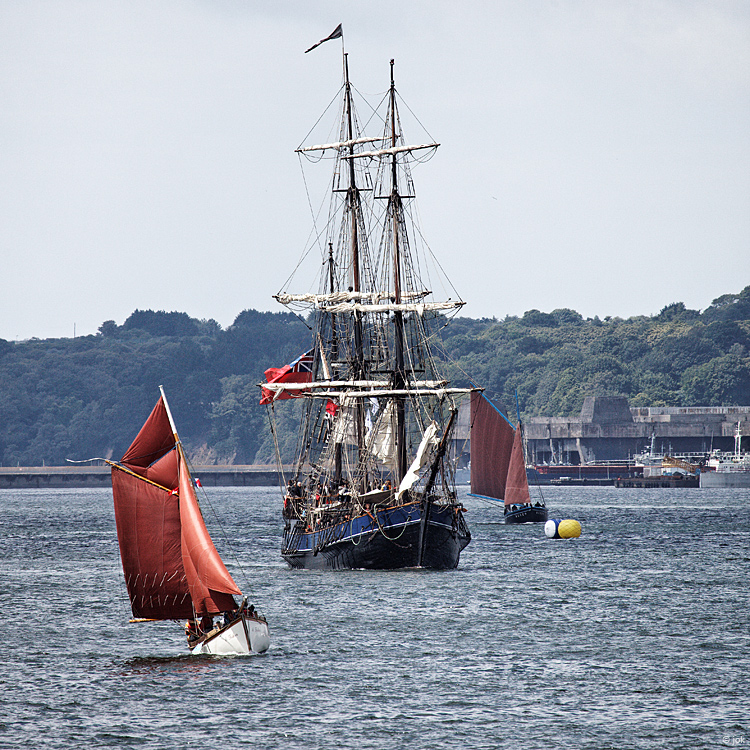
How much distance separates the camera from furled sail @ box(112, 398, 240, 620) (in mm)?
40219

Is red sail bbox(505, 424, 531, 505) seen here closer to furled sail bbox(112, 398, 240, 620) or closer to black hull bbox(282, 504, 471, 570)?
black hull bbox(282, 504, 471, 570)

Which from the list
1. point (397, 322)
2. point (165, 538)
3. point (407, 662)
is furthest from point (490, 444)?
point (165, 538)

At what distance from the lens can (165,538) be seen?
41062 mm

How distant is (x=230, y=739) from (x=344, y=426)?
151ft

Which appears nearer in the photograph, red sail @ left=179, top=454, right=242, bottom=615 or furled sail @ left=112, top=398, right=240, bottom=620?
red sail @ left=179, top=454, right=242, bottom=615

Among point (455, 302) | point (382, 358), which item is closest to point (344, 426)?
point (382, 358)

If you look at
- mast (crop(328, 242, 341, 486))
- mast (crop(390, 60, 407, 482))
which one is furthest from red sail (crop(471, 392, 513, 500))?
mast (crop(390, 60, 407, 482))

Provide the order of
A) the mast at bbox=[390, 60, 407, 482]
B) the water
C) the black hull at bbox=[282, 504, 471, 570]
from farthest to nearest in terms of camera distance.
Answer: the mast at bbox=[390, 60, 407, 482] → the black hull at bbox=[282, 504, 471, 570] → the water

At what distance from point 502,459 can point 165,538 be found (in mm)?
78898

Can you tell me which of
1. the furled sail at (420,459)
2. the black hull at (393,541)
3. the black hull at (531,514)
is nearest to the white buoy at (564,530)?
the black hull at (531,514)

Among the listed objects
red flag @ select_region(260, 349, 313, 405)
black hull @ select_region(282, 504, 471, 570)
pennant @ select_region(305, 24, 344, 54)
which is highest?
pennant @ select_region(305, 24, 344, 54)

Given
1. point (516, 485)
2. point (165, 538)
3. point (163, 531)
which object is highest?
point (163, 531)

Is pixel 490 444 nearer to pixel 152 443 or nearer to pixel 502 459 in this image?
pixel 502 459

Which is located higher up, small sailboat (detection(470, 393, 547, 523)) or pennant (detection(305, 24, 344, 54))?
pennant (detection(305, 24, 344, 54))
